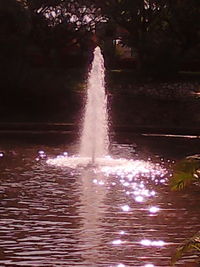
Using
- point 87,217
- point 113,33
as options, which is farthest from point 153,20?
point 87,217

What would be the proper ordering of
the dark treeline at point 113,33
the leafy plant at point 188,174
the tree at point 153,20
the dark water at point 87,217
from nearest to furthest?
the leafy plant at point 188,174 → the dark water at point 87,217 → the dark treeline at point 113,33 → the tree at point 153,20

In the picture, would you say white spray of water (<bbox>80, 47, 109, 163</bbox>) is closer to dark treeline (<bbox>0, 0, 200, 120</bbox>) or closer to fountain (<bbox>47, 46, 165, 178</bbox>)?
fountain (<bbox>47, 46, 165, 178</bbox>)

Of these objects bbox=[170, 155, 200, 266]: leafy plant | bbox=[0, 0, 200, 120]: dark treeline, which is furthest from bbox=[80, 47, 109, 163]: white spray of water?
bbox=[0, 0, 200, 120]: dark treeline

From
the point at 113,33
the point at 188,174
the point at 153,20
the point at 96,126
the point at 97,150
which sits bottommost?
the point at 97,150

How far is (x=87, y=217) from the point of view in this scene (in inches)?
420

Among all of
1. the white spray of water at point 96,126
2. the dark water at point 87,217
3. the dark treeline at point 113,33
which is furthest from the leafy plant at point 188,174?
the dark treeline at point 113,33

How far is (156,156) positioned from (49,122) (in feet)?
21.9

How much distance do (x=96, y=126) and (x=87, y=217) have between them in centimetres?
1049

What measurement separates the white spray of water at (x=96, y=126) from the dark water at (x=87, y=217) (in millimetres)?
2317

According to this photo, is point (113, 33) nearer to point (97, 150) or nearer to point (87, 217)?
point (97, 150)

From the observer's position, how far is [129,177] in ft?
47.4

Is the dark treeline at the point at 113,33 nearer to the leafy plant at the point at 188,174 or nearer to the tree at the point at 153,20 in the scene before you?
the tree at the point at 153,20

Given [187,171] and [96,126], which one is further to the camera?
[96,126]

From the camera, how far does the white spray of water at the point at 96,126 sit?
18.4 m
